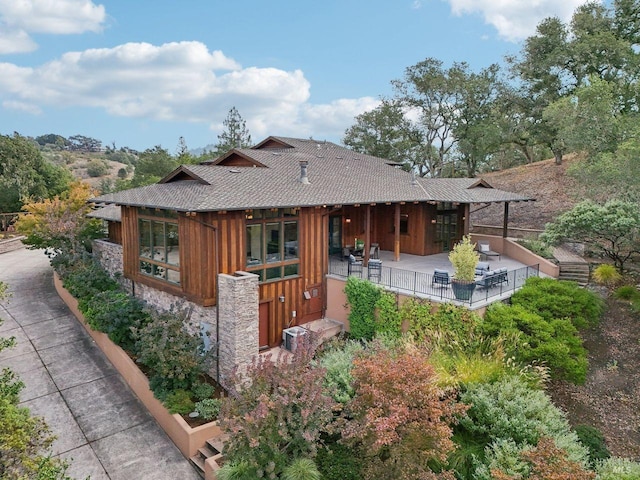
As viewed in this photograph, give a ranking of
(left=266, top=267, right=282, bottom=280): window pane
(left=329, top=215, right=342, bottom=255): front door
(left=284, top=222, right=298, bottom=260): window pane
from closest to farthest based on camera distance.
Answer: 1. (left=266, top=267, right=282, bottom=280): window pane
2. (left=284, top=222, right=298, bottom=260): window pane
3. (left=329, top=215, right=342, bottom=255): front door

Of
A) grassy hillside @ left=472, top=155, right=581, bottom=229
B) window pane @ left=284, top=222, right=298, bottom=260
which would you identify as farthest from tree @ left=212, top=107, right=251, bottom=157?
window pane @ left=284, top=222, right=298, bottom=260

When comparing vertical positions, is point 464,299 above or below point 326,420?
above

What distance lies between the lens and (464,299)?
1209 cm

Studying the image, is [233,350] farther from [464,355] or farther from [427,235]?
[427,235]

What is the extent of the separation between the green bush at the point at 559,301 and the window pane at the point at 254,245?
803 centimetres

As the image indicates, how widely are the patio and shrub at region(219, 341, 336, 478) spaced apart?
18.6 feet

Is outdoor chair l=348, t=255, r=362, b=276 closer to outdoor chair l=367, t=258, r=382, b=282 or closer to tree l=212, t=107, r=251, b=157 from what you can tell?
outdoor chair l=367, t=258, r=382, b=282

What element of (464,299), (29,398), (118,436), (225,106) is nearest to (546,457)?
(464,299)

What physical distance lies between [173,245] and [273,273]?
10.7ft

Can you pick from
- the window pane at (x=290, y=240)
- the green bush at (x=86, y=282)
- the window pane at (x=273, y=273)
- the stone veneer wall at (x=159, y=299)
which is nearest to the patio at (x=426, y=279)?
the window pane at (x=290, y=240)

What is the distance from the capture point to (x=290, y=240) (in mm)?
13688

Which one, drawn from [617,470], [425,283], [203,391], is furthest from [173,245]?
[617,470]

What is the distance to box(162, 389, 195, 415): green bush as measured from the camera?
10297 millimetres

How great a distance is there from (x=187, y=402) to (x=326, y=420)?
14.5 ft
